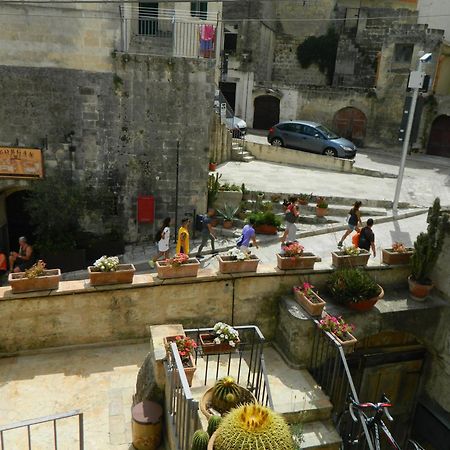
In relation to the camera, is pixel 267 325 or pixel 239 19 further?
pixel 239 19

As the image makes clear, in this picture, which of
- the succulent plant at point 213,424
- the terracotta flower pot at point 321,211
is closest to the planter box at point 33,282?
the succulent plant at point 213,424

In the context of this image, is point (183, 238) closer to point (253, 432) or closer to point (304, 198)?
point (304, 198)

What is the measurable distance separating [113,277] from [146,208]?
6.02 m

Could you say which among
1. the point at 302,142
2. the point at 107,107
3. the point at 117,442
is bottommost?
the point at 117,442

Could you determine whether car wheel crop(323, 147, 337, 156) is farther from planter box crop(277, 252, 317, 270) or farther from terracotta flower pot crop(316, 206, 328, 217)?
planter box crop(277, 252, 317, 270)

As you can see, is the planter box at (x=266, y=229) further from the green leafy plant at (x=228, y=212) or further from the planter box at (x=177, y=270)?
the planter box at (x=177, y=270)

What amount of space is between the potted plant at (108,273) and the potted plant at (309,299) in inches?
110

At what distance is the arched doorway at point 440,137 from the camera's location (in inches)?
958

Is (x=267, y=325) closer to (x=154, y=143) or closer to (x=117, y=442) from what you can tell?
(x=117, y=442)

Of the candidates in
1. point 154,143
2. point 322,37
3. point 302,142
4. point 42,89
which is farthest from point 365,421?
point 322,37

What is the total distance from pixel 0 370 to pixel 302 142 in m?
16.6

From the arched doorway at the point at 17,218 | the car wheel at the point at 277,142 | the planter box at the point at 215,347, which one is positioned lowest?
the arched doorway at the point at 17,218

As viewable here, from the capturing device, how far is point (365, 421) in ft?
19.2

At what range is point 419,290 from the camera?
8547 millimetres
